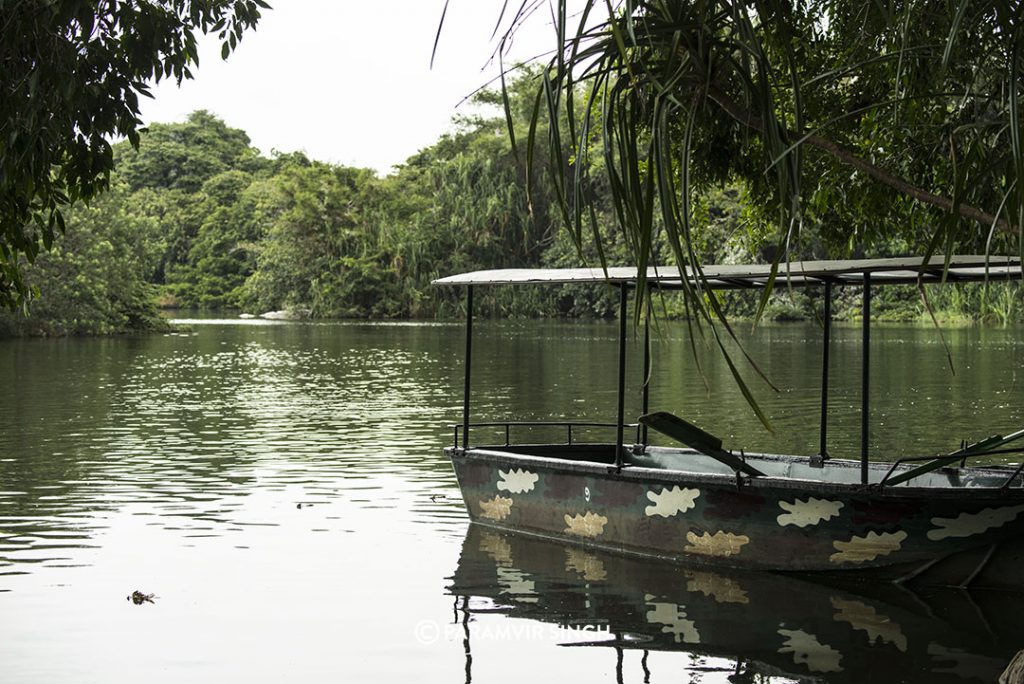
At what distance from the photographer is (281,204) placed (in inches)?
2776

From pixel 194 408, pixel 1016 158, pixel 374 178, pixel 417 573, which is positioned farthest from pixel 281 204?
pixel 1016 158

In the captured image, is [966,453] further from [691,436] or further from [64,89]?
[64,89]

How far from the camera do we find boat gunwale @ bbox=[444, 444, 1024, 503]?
8750 millimetres

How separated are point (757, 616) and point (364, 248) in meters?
58.8

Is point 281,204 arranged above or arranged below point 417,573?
above

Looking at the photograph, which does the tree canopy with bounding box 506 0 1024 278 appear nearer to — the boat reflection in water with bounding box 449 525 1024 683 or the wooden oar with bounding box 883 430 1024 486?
the wooden oar with bounding box 883 430 1024 486

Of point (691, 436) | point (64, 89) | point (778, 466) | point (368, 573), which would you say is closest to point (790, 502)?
point (691, 436)

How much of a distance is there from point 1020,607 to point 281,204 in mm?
64325

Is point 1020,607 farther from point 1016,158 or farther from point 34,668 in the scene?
point 1016,158

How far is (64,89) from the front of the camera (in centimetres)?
563

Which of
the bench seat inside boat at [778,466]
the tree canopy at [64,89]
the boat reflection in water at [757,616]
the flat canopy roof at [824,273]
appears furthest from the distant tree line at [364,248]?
the tree canopy at [64,89]
